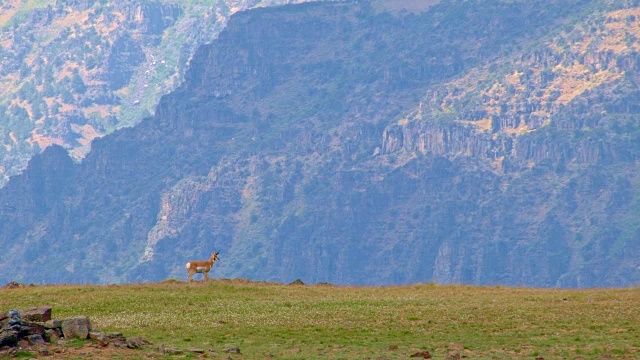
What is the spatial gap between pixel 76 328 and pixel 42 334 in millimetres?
1833

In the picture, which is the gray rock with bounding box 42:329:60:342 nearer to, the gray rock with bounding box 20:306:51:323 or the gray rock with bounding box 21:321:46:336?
the gray rock with bounding box 21:321:46:336

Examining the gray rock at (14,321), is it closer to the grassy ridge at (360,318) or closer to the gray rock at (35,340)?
the gray rock at (35,340)

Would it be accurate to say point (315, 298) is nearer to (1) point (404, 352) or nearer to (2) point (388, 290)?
(2) point (388, 290)

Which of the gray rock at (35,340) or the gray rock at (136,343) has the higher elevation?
the gray rock at (136,343)

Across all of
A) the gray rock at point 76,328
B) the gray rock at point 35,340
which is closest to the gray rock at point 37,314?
the gray rock at point 76,328

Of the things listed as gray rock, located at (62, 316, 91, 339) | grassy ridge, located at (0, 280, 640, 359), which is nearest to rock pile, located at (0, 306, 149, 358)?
gray rock, located at (62, 316, 91, 339)

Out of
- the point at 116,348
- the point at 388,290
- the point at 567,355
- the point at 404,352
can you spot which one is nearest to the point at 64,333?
the point at 116,348

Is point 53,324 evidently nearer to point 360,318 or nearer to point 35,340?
point 35,340

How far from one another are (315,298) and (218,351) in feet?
70.3

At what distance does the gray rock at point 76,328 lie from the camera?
79.1 metres

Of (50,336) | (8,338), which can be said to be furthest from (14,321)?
(50,336)

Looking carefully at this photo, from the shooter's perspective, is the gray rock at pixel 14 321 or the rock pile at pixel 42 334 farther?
the gray rock at pixel 14 321

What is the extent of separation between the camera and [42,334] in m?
78.0

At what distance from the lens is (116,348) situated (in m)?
78.0
